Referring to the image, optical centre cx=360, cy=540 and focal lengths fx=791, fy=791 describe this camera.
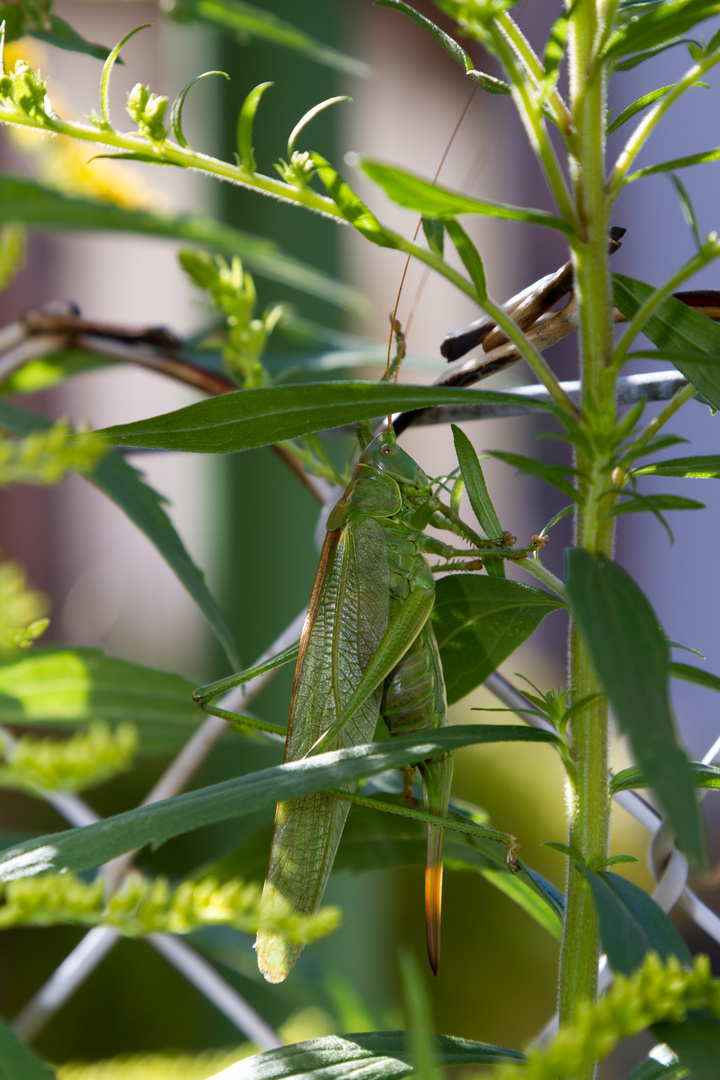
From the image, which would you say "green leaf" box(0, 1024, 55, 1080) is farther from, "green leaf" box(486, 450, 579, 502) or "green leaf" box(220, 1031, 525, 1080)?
"green leaf" box(486, 450, 579, 502)

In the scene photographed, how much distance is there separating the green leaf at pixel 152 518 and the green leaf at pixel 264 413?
5.1 inches

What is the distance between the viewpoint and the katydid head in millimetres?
463

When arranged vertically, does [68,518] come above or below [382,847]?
above

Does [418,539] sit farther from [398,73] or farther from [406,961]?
[398,73]

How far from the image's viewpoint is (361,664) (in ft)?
1.41

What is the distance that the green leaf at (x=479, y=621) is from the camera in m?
0.32

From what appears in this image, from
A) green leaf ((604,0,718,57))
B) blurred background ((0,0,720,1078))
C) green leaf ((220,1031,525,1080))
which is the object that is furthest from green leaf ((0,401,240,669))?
green leaf ((604,0,718,57))

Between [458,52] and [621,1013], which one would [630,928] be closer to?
[621,1013]

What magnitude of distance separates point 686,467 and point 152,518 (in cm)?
28

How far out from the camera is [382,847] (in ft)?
1.40

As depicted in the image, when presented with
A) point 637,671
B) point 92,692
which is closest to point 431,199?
point 637,671

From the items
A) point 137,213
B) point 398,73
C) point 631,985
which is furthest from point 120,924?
point 398,73

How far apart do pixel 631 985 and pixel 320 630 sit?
0.27 meters

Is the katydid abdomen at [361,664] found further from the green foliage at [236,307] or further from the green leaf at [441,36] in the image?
the green leaf at [441,36]
